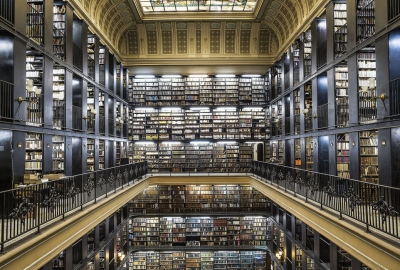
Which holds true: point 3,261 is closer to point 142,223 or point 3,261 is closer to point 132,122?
point 142,223

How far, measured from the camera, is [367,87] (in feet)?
19.3

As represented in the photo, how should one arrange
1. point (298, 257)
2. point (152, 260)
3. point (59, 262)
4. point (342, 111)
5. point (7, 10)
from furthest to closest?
point (152, 260) < point (298, 257) < point (342, 111) < point (59, 262) < point (7, 10)

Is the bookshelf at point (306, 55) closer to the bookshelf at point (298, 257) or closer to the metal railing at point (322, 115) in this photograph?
the metal railing at point (322, 115)

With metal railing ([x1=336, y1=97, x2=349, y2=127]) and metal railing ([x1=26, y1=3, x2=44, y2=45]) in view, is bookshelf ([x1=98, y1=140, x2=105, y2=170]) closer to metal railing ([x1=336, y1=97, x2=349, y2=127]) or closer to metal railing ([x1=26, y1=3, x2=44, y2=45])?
metal railing ([x1=26, y1=3, x2=44, y2=45])

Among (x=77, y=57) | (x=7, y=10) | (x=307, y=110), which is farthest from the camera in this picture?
(x=307, y=110)

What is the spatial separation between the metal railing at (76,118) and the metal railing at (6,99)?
2770 millimetres

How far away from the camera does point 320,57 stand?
8672 mm

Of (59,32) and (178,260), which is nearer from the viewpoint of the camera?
(59,32)

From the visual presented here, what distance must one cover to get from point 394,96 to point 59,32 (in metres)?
7.59

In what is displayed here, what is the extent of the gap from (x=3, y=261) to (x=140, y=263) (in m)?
9.70

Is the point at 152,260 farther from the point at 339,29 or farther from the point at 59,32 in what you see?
the point at 339,29

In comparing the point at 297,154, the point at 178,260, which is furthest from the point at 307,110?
the point at 178,260

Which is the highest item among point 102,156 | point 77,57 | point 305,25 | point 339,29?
point 305,25

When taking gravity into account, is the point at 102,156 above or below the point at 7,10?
below
